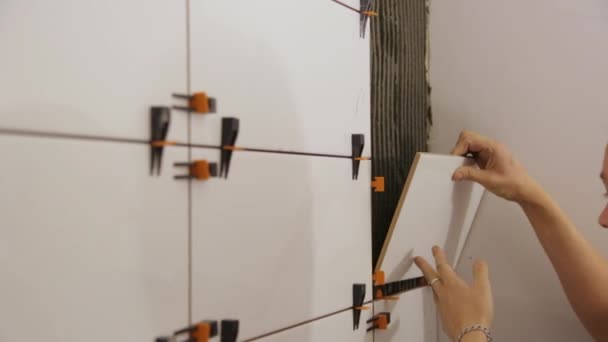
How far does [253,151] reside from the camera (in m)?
1.10

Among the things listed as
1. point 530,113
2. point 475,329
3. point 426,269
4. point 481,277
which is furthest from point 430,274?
point 530,113

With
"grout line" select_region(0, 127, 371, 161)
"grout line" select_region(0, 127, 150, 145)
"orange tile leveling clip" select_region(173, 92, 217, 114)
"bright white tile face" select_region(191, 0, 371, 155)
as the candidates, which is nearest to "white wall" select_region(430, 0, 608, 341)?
"bright white tile face" select_region(191, 0, 371, 155)

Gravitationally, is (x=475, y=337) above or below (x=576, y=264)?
below

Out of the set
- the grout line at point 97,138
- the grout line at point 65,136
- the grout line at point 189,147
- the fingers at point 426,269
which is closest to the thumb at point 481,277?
the fingers at point 426,269

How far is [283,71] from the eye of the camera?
3.85 ft

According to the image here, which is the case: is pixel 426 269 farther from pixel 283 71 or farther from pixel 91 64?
pixel 91 64

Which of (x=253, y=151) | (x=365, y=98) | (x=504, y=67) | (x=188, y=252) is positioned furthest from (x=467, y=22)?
(x=188, y=252)

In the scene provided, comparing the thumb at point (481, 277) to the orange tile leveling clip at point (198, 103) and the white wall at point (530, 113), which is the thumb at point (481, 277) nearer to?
the white wall at point (530, 113)

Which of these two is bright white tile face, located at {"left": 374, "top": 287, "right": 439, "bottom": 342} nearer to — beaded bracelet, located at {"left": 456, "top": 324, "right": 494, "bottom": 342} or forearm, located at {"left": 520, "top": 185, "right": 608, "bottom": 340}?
beaded bracelet, located at {"left": 456, "top": 324, "right": 494, "bottom": 342}

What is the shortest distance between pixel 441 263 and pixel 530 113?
572mm

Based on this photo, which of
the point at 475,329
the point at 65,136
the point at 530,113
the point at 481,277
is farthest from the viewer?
the point at 530,113

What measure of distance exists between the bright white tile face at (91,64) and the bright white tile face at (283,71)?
65 mm

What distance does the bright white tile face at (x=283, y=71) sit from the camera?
3.32 ft

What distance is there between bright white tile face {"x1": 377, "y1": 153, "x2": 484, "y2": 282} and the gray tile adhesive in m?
0.06
